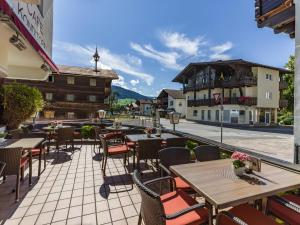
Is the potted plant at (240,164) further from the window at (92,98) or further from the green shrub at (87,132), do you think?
the window at (92,98)

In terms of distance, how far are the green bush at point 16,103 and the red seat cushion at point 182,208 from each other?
6429mm

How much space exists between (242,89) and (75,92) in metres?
23.6

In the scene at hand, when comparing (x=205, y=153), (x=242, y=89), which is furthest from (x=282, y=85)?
(x=205, y=153)

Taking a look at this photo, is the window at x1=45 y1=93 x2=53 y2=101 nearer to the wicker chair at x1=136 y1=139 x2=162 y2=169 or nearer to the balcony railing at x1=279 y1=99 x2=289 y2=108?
the wicker chair at x1=136 y1=139 x2=162 y2=169

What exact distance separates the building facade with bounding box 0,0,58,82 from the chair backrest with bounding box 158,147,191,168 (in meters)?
3.13

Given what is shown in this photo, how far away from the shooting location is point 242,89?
26.1 m

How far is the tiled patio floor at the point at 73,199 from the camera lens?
2.72 metres

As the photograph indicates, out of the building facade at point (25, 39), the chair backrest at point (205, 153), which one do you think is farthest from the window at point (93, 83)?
the chair backrest at point (205, 153)

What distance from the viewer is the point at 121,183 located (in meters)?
4.02

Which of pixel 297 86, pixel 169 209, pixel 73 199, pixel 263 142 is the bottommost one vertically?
Answer: pixel 263 142

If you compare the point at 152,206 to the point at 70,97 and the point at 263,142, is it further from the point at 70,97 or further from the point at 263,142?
the point at 70,97

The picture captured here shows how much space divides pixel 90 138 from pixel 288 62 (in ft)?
116

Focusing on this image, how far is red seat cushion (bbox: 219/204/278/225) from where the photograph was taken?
5.83ft

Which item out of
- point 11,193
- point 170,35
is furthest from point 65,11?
point 170,35
